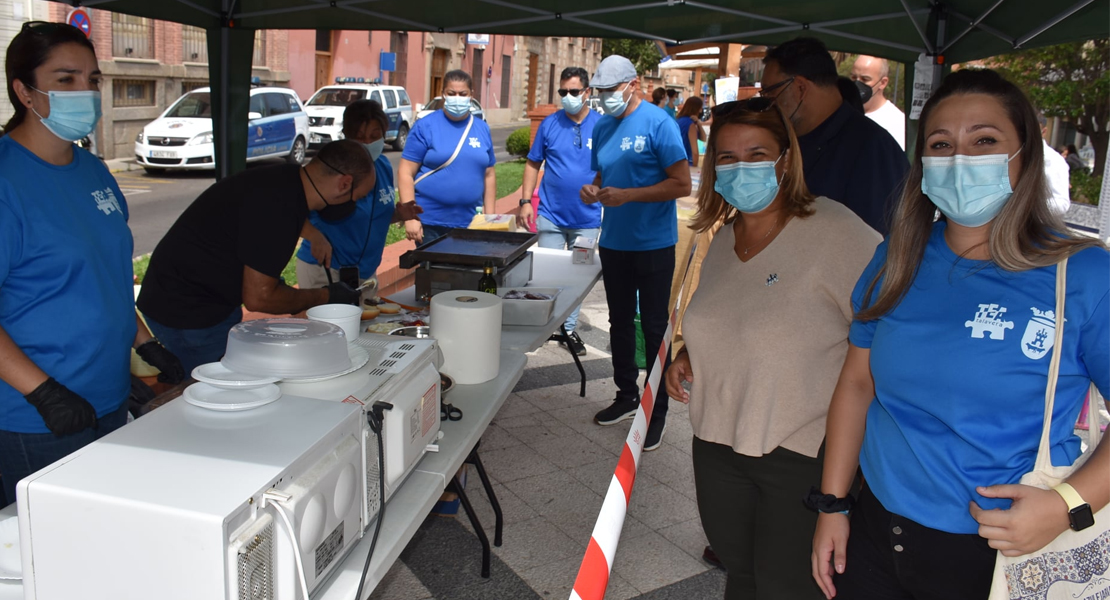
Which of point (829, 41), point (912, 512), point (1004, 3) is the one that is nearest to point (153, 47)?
point (829, 41)

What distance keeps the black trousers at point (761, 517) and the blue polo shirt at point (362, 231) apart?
244 cm

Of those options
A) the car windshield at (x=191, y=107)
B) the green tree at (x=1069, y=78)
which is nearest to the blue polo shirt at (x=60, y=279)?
the green tree at (x=1069, y=78)

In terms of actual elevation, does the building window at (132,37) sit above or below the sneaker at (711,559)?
above

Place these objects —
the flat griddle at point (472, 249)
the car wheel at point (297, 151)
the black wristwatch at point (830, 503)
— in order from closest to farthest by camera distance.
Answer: the black wristwatch at point (830, 503)
the flat griddle at point (472, 249)
the car wheel at point (297, 151)

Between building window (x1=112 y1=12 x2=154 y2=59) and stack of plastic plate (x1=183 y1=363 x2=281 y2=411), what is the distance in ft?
60.4

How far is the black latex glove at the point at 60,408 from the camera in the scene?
1908mm

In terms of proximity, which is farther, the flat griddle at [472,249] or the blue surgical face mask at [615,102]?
the blue surgical face mask at [615,102]

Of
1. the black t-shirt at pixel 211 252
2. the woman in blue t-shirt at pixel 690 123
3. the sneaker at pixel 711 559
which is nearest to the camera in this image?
the black t-shirt at pixel 211 252

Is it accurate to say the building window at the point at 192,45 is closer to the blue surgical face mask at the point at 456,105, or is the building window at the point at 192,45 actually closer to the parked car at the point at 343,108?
the parked car at the point at 343,108

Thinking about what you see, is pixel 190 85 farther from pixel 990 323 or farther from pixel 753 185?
pixel 990 323

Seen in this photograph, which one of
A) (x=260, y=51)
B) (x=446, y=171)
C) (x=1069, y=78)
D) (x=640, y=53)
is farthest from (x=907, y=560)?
(x=640, y=53)

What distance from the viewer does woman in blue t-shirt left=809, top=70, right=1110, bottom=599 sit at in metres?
1.32

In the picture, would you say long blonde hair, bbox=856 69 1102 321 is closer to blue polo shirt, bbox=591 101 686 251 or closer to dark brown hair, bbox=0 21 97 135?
dark brown hair, bbox=0 21 97 135

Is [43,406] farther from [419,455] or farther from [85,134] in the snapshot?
[419,455]
